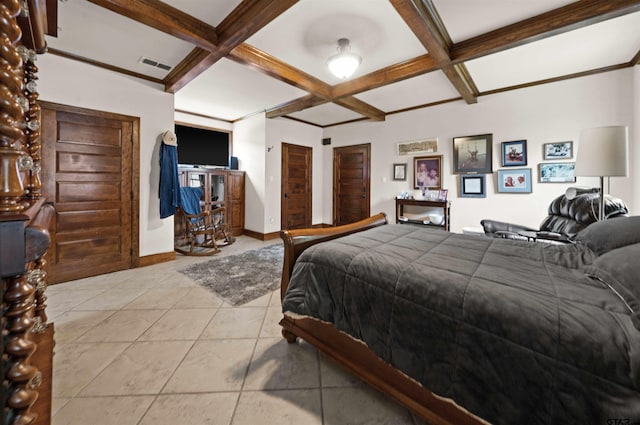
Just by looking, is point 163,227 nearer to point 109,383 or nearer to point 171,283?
point 171,283

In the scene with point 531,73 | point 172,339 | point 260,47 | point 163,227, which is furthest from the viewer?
point 163,227

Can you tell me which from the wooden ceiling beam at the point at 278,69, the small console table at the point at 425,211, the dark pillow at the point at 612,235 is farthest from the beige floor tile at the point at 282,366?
the small console table at the point at 425,211

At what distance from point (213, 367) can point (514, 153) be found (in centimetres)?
479

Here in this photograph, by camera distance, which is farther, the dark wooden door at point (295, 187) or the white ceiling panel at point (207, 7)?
the dark wooden door at point (295, 187)

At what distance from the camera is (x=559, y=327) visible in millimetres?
854

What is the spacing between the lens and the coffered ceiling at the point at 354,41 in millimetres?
2193

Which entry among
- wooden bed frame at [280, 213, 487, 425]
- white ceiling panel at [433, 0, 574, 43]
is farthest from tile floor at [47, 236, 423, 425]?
white ceiling panel at [433, 0, 574, 43]

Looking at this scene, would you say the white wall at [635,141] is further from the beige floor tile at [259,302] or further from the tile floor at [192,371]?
the beige floor tile at [259,302]

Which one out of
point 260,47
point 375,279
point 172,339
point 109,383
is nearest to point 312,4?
point 260,47

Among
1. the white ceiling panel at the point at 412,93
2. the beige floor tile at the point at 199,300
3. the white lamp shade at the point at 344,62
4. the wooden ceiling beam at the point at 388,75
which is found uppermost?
the white ceiling panel at the point at 412,93

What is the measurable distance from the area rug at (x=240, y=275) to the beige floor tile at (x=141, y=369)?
0.74 m

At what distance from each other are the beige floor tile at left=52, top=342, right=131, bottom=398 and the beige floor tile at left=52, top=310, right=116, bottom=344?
123 mm

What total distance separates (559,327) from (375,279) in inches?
27.7

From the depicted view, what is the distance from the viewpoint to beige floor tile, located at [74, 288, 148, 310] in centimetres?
241
